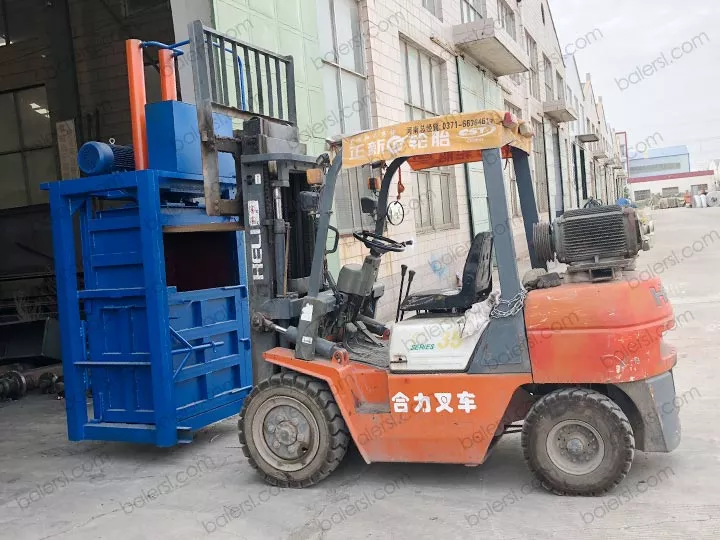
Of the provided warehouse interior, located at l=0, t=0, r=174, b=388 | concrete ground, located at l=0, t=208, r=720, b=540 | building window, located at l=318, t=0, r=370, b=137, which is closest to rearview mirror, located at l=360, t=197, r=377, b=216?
concrete ground, located at l=0, t=208, r=720, b=540

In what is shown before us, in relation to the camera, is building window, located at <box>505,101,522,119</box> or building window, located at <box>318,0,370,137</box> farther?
building window, located at <box>505,101,522,119</box>

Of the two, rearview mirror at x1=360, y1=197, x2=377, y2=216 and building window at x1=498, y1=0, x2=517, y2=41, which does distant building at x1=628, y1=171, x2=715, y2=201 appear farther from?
rearview mirror at x1=360, y1=197, x2=377, y2=216

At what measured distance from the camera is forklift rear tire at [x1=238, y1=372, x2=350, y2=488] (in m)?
4.43

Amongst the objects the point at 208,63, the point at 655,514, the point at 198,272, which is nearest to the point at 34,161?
the point at 198,272

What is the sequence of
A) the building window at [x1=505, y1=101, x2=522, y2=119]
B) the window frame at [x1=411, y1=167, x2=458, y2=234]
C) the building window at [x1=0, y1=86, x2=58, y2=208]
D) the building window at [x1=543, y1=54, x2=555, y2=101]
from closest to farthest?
the window frame at [x1=411, y1=167, x2=458, y2=234] < the building window at [x1=0, y1=86, x2=58, y2=208] < the building window at [x1=505, y1=101, x2=522, y2=119] < the building window at [x1=543, y1=54, x2=555, y2=101]

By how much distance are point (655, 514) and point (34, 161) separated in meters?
13.8

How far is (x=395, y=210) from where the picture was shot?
506cm

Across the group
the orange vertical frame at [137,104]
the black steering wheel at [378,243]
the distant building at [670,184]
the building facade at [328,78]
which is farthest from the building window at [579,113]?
the distant building at [670,184]

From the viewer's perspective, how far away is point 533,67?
27.1 metres

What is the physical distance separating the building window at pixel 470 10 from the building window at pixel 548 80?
1237cm

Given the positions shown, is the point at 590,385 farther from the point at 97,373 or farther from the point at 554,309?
the point at 97,373

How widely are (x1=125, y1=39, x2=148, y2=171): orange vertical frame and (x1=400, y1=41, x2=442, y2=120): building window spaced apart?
766 cm

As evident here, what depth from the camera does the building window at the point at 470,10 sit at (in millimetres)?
17078

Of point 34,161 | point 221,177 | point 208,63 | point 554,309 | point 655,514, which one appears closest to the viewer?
point 655,514
